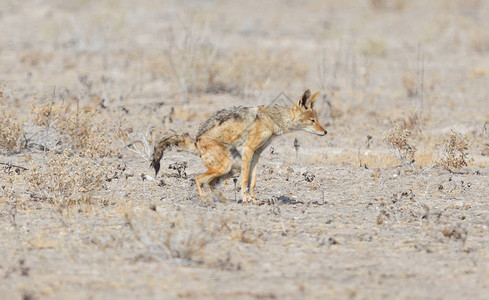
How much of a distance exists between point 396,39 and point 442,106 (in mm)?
12667

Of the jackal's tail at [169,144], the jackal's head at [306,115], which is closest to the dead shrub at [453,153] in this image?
the jackal's head at [306,115]

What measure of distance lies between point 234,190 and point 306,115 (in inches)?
59.2

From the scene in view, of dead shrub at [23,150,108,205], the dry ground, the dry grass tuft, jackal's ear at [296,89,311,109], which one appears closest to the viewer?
the dry ground

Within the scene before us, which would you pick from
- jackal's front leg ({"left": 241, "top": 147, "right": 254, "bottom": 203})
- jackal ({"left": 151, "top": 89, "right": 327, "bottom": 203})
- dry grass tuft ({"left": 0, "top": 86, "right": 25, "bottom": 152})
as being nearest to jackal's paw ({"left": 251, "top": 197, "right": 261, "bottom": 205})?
jackal ({"left": 151, "top": 89, "right": 327, "bottom": 203})

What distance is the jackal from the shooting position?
8.73 meters

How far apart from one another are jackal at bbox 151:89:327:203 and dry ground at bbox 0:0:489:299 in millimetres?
386

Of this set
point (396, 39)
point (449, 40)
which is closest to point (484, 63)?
point (449, 40)

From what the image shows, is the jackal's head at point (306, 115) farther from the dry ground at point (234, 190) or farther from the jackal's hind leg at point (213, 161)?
the jackal's hind leg at point (213, 161)

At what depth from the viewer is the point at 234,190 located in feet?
31.5

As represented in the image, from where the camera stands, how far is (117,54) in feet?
78.5

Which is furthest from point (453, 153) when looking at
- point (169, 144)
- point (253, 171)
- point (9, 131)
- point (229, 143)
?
point (9, 131)

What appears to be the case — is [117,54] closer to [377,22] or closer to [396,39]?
[396,39]

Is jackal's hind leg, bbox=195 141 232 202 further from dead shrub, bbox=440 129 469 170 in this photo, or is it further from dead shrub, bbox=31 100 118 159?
dead shrub, bbox=440 129 469 170

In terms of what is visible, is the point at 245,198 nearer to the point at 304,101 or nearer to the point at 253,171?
the point at 253,171
